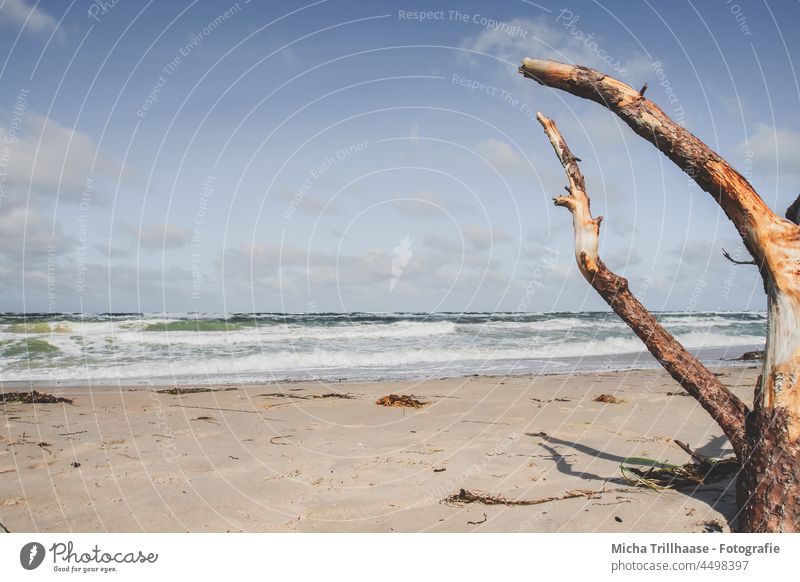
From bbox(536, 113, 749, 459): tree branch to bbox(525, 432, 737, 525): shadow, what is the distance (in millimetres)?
442

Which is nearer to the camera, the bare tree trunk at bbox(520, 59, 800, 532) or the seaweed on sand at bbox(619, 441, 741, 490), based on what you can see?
the bare tree trunk at bbox(520, 59, 800, 532)

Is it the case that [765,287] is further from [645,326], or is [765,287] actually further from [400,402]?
[400,402]

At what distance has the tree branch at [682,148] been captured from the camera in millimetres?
3541

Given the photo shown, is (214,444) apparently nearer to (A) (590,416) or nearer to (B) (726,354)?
(A) (590,416)

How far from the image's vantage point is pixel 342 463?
17.3ft

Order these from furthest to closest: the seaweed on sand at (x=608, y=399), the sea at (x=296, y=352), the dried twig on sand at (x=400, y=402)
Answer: the sea at (x=296, y=352), the seaweed on sand at (x=608, y=399), the dried twig on sand at (x=400, y=402)

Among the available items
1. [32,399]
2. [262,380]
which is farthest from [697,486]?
[262,380]

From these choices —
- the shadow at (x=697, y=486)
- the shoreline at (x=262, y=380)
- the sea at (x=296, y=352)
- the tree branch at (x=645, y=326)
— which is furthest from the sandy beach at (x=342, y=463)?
the sea at (x=296, y=352)

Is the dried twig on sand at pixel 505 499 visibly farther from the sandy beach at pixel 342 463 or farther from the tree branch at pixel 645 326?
the tree branch at pixel 645 326

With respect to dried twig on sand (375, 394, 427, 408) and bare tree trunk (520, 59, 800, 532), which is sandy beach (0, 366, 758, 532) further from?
bare tree trunk (520, 59, 800, 532)

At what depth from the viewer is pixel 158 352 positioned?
699 inches

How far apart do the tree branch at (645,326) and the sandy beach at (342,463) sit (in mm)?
702

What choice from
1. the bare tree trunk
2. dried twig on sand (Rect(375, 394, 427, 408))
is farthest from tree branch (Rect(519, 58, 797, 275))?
dried twig on sand (Rect(375, 394, 427, 408))

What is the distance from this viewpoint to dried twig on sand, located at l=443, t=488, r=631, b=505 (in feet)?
13.6
